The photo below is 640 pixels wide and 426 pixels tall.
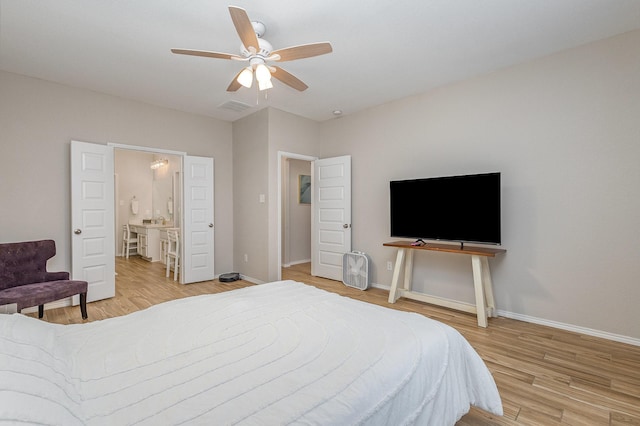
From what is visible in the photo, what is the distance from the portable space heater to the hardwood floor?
51cm

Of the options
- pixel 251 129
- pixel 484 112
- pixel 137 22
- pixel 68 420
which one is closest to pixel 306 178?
pixel 251 129

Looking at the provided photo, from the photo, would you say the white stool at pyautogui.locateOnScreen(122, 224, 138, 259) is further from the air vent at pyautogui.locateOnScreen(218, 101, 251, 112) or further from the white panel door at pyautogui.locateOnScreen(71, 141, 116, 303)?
the air vent at pyautogui.locateOnScreen(218, 101, 251, 112)

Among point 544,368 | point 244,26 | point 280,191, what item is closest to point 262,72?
point 244,26

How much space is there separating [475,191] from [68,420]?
11.2ft

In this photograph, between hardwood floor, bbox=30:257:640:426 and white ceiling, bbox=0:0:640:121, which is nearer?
hardwood floor, bbox=30:257:640:426

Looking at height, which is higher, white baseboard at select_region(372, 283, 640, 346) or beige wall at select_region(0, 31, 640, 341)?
beige wall at select_region(0, 31, 640, 341)

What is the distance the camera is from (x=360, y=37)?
2670mm

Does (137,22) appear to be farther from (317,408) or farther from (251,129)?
(317,408)

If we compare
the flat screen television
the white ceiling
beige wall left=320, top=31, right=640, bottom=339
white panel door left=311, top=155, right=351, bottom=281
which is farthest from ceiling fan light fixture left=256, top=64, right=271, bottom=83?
white panel door left=311, top=155, right=351, bottom=281

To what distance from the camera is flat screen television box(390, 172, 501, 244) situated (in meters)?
3.05

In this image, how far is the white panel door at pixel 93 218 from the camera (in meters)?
3.62

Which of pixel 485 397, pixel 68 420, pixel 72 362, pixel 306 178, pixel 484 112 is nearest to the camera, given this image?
pixel 68 420

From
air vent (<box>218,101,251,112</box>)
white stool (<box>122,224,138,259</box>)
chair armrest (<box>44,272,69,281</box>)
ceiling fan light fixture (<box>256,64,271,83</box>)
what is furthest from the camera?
white stool (<box>122,224,138,259</box>)

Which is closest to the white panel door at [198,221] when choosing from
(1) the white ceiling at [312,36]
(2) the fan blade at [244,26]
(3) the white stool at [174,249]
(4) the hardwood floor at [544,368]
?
(3) the white stool at [174,249]
